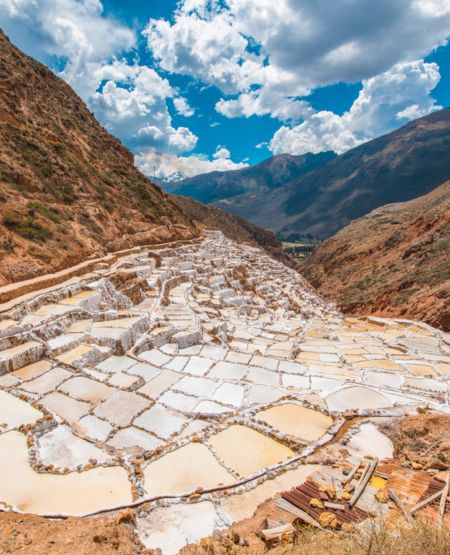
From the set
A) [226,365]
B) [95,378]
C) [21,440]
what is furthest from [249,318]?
[21,440]

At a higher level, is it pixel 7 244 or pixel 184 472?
pixel 7 244

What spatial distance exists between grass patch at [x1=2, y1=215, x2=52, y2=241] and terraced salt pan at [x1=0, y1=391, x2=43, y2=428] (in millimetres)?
10999

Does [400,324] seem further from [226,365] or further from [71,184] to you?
[71,184]

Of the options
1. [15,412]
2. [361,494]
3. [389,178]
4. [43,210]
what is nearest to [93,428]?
[15,412]

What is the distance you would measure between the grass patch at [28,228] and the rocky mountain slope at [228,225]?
156ft

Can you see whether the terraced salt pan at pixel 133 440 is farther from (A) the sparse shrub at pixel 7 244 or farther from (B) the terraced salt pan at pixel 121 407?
(A) the sparse shrub at pixel 7 244

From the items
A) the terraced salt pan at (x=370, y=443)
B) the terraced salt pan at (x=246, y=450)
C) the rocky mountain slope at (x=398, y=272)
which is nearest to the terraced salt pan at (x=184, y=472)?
the terraced salt pan at (x=246, y=450)

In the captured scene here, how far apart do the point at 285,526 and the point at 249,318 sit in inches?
621

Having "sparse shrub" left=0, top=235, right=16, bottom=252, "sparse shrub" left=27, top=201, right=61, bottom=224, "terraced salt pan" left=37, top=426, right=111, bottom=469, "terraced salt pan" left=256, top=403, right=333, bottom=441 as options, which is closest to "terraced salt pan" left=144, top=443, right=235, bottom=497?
"terraced salt pan" left=37, top=426, right=111, bottom=469

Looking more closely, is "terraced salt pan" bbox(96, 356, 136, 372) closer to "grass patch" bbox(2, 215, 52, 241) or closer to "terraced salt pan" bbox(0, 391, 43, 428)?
"terraced salt pan" bbox(0, 391, 43, 428)

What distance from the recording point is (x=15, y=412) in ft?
23.8

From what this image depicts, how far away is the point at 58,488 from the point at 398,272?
111 ft

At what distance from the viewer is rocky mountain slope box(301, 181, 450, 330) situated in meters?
25.6

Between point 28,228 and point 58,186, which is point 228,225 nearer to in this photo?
point 58,186
